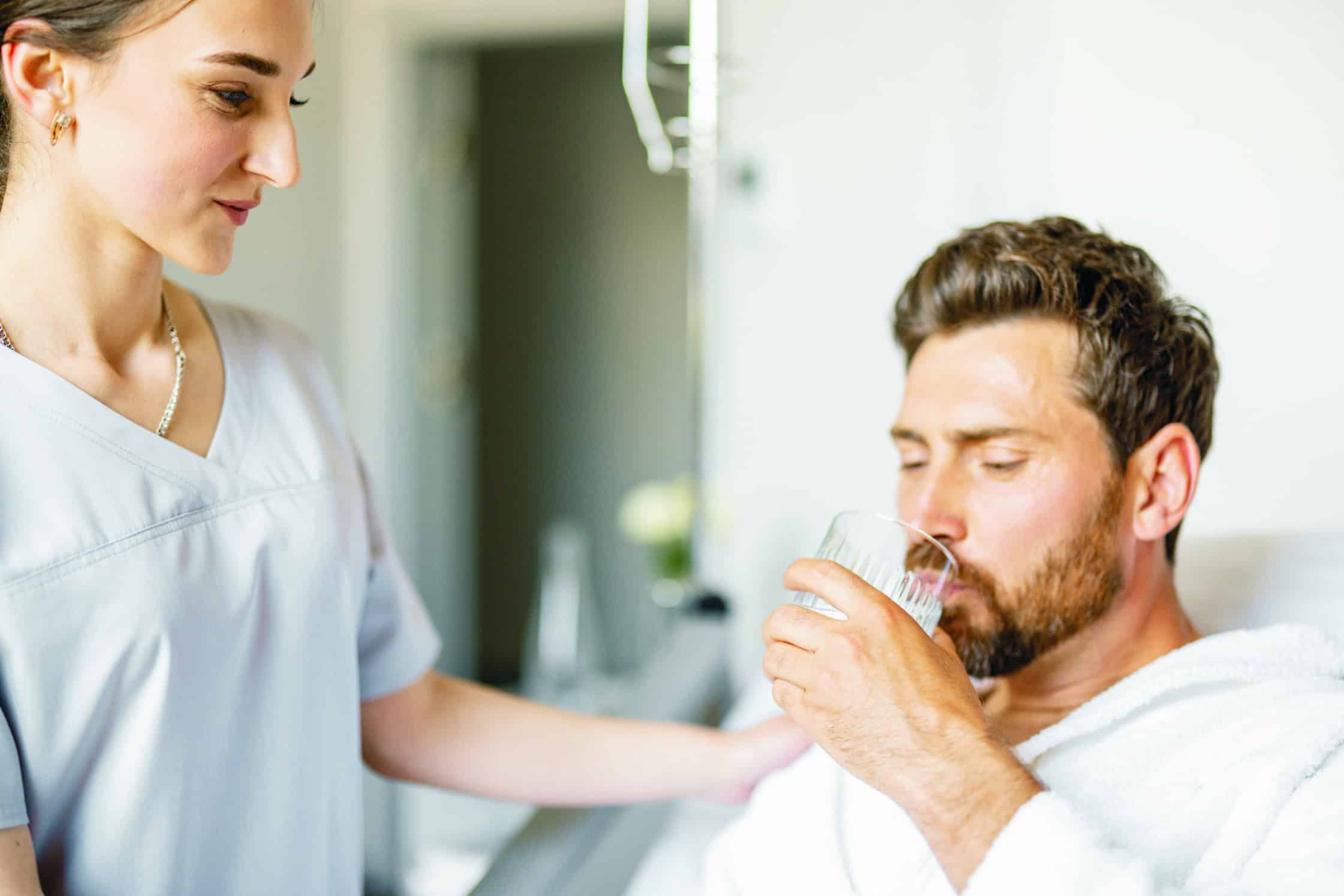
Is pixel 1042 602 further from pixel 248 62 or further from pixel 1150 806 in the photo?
pixel 248 62

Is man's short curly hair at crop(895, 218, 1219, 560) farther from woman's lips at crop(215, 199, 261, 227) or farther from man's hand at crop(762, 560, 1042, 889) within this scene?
woman's lips at crop(215, 199, 261, 227)

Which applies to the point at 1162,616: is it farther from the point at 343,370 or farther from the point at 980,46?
the point at 343,370

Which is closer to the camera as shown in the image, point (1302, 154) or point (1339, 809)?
point (1339, 809)

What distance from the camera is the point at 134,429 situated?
2.46 ft

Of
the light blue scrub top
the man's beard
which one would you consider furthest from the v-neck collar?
the man's beard

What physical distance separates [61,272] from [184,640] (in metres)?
0.29

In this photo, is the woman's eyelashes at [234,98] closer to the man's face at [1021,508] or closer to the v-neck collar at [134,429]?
the v-neck collar at [134,429]

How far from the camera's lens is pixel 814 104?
1.91 meters

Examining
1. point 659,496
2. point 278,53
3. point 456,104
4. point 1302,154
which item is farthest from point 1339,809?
point 456,104

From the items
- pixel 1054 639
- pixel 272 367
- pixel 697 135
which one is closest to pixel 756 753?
pixel 1054 639

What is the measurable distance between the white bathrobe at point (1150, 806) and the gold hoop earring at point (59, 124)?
2.77 feet

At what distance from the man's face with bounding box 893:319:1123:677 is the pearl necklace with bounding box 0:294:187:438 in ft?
2.33

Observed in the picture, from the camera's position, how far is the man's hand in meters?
0.76

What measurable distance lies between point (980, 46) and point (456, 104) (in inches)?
80.1
